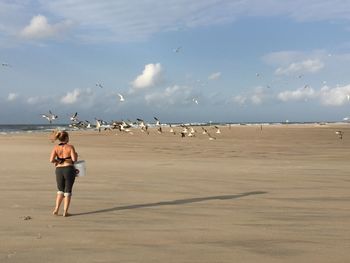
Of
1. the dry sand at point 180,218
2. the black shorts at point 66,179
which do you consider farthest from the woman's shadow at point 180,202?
the black shorts at point 66,179

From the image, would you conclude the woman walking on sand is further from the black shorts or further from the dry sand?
the dry sand

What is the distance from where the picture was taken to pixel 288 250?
24.8 feet

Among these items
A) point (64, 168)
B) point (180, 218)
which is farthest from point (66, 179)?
point (180, 218)

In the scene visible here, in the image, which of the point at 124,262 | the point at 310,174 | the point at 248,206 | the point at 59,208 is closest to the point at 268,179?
the point at 310,174

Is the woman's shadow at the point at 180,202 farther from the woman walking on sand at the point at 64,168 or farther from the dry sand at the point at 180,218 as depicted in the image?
the woman walking on sand at the point at 64,168

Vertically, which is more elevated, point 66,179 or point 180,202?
point 66,179

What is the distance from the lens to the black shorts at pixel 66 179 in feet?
33.4

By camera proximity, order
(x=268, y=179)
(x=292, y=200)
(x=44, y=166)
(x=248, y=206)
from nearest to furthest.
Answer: (x=248, y=206) → (x=292, y=200) → (x=268, y=179) → (x=44, y=166)

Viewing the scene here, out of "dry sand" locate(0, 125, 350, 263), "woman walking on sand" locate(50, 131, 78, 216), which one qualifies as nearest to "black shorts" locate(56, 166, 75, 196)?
"woman walking on sand" locate(50, 131, 78, 216)

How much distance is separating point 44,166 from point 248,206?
1066 cm

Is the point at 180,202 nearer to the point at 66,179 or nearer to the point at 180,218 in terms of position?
the point at 180,218

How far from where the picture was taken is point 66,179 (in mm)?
10203

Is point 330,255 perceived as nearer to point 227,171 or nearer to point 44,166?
point 227,171

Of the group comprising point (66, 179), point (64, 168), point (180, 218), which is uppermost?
point (64, 168)
